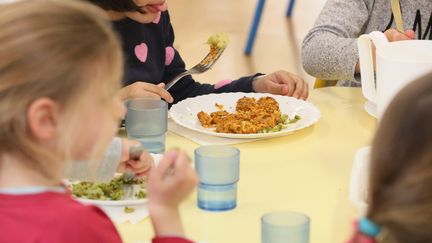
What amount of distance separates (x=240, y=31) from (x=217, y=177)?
3555 millimetres

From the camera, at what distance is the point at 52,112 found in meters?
0.80

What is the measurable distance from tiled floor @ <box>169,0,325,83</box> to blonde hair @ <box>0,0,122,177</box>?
282cm

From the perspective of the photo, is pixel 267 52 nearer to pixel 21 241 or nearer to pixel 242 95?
pixel 242 95

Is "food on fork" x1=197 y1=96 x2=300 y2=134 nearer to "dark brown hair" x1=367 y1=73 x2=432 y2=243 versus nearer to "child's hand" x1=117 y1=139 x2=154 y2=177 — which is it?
"child's hand" x1=117 y1=139 x2=154 y2=177

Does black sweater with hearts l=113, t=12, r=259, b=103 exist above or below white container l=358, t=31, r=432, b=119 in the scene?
below

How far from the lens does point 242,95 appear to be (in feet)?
5.40

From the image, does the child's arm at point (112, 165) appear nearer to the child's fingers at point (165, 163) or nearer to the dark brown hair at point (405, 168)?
the child's fingers at point (165, 163)

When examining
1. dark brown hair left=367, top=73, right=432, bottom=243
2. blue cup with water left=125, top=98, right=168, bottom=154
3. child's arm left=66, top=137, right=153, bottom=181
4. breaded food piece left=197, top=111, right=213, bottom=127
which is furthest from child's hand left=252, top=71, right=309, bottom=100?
dark brown hair left=367, top=73, right=432, bottom=243

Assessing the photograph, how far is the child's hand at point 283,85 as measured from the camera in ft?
5.46

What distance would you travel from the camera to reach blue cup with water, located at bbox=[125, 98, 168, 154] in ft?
4.39

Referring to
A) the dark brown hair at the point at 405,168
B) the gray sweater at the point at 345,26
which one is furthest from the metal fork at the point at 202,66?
the dark brown hair at the point at 405,168

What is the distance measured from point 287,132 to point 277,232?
49 centimetres

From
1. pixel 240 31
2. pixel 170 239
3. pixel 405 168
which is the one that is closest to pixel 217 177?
pixel 170 239

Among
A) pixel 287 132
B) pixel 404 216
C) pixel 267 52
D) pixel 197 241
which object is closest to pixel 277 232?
pixel 197 241
